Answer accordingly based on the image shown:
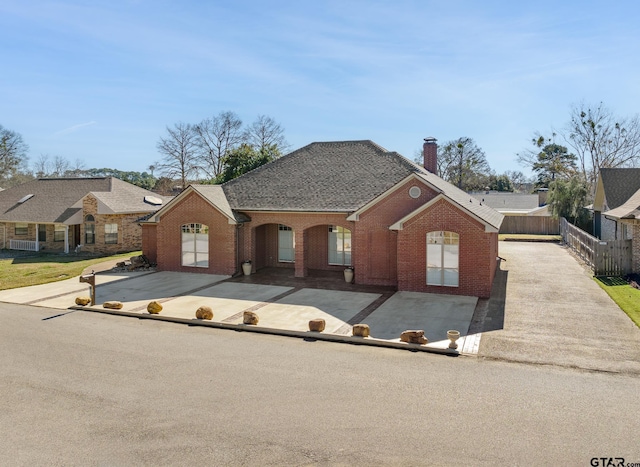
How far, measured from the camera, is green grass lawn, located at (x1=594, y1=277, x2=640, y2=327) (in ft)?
48.2

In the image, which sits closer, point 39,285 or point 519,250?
point 39,285

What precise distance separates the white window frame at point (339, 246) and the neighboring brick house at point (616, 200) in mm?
13072

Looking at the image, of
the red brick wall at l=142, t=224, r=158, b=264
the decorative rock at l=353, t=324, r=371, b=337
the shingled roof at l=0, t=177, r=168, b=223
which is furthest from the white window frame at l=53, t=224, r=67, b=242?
the decorative rock at l=353, t=324, r=371, b=337

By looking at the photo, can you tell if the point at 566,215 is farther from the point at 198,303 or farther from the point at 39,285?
the point at 39,285

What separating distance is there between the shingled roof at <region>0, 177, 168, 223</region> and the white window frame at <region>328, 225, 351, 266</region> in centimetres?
1745

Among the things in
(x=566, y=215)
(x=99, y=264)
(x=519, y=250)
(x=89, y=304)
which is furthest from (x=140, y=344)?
(x=566, y=215)

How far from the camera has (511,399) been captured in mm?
8703

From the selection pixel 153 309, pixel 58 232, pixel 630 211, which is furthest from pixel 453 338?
pixel 58 232

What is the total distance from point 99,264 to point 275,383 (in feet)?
71.0

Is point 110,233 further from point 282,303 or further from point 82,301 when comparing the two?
point 282,303

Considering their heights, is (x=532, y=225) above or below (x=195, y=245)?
above

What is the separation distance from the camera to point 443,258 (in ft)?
59.2

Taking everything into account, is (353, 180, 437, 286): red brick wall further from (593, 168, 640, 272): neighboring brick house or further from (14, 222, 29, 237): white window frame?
(14, 222, 29, 237): white window frame

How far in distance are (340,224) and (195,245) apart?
781 centimetres
